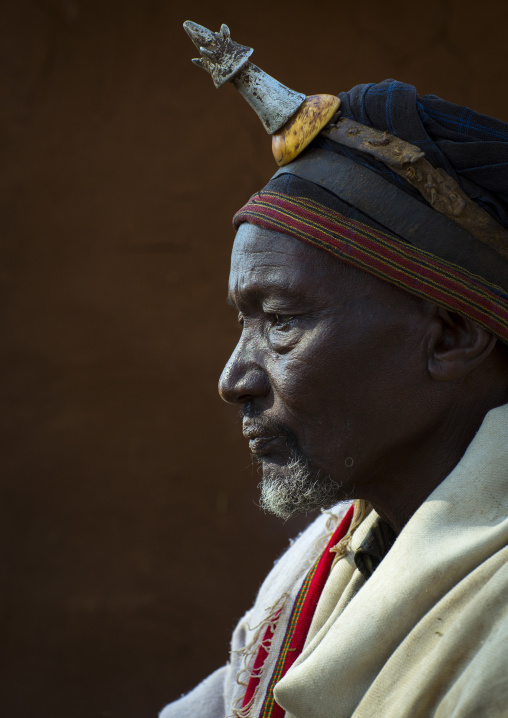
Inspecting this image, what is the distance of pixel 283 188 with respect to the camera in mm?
1735

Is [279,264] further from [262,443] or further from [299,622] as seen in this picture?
[299,622]

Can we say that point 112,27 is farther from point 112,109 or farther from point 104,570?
point 104,570

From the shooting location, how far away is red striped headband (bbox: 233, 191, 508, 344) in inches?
61.9

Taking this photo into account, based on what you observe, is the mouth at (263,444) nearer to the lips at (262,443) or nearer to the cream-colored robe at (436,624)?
the lips at (262,443)

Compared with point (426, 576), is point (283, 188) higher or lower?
higher

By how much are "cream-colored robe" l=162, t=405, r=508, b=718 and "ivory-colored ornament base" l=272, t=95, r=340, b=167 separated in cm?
76

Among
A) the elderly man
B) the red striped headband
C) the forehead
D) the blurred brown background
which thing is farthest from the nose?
the blurred brown background

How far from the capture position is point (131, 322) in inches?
145

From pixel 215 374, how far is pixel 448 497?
235 centimetres

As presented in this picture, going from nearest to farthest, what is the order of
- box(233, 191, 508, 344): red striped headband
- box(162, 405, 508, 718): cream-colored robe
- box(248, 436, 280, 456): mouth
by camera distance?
box(162, 405, 508, 718): cream-colored robe < box(233, 191, 508, 344): red striped headband < box(248, 436, 280, 456): mouth

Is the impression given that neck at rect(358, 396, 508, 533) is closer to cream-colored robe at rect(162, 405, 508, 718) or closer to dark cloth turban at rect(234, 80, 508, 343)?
cream-colored robe at rect(162, 405, 508, 718)

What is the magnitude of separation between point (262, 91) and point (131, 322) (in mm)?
2081

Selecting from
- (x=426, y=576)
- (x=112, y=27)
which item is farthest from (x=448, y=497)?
(x=112, y=27)

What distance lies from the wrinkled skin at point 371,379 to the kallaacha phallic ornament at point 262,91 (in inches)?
11.1
